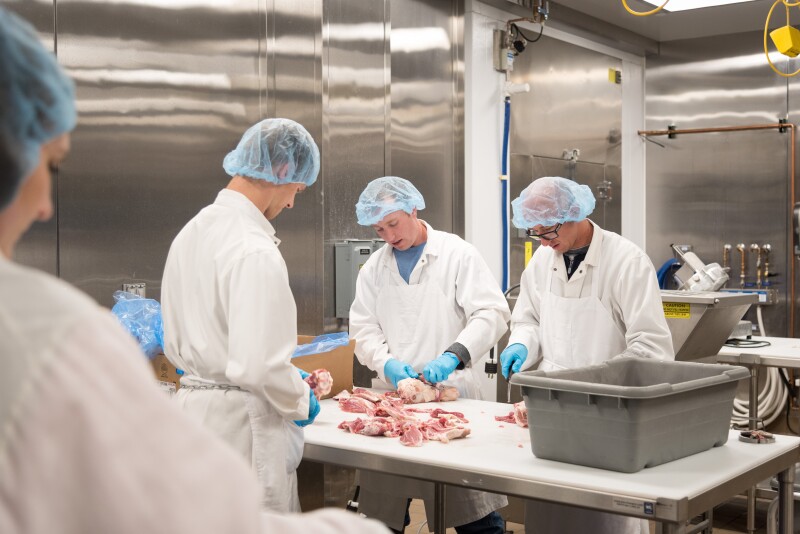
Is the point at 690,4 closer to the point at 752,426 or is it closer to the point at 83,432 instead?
the point at 752,426

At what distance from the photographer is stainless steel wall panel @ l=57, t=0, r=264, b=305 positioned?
11.6 ft

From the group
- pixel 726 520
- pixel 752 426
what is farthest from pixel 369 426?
pixel 726 520

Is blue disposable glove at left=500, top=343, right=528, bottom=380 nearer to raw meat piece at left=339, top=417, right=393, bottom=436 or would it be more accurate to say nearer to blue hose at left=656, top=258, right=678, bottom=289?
raw meat piece at left=339, top=417, right=393, bottom=436

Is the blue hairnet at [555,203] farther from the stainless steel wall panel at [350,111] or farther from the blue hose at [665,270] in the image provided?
the blue hose at [665,270]

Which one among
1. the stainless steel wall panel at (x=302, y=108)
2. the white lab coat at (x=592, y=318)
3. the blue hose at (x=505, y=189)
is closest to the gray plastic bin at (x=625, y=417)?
the white lab coat at (x=592, y=318)

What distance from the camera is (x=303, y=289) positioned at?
15.4ft

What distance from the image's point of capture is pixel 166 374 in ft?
10.5

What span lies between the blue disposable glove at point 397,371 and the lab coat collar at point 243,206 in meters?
1.25

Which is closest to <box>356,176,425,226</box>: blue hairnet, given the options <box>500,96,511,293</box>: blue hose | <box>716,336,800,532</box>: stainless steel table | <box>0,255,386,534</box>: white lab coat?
<box>716,336,800,532</box>: stainless steel table

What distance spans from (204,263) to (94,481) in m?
1.74

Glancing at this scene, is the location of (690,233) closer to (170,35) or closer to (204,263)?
(170,35)

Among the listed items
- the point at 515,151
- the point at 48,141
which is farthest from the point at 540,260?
the point at 48,141

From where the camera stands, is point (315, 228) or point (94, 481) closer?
point (94, 481)

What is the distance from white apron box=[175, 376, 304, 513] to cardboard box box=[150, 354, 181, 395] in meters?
0.63
